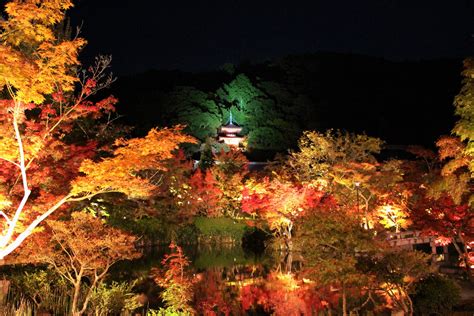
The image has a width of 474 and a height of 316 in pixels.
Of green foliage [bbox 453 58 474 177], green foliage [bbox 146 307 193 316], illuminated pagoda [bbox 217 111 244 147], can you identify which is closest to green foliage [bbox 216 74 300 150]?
illuminated pagoda [bbox 217 111 244 147]

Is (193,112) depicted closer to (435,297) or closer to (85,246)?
(85,246)

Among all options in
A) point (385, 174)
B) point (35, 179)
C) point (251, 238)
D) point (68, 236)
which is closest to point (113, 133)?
point (35, 179)

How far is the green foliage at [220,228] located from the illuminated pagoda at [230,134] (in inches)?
591

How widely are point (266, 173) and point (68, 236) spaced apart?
1645 centimetres

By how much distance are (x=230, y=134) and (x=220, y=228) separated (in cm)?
1627

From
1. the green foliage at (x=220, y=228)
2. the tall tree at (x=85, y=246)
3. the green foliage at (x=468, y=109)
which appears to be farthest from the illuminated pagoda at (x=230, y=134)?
the tall tree at (x=85, y=246)

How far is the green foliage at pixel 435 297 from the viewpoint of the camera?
8352mm

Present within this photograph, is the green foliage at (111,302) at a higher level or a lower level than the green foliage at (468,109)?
lower

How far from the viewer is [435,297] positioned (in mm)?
8344

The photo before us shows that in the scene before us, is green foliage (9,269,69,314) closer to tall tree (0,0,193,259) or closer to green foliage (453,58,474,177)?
tall tree (0,0,193,259)

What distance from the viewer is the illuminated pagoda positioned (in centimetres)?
3788

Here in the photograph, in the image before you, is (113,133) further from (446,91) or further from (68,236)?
(446,91)

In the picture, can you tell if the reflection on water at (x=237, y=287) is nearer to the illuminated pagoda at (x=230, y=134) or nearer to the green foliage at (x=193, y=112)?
the illuminated pagoda at (x=230, y=134)

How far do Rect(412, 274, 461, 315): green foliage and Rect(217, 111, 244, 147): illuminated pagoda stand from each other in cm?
2954
